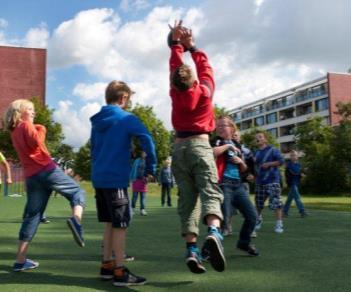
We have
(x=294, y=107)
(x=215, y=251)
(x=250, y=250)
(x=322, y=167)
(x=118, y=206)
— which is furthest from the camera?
(x=294, y=107)

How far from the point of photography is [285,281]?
4.53 metres

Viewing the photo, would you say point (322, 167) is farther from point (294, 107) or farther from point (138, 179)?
point (294, 107)

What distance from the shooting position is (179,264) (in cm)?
541

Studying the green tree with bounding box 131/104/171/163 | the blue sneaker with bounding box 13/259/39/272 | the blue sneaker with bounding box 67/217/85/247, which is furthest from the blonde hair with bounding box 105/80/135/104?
the green tree with bounding box 131/104/171/163

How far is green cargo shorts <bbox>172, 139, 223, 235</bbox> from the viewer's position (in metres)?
4.31

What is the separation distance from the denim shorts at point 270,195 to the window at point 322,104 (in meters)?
86.4

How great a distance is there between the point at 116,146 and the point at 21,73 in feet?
203

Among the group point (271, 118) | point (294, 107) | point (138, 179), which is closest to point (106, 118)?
point (138, 179)

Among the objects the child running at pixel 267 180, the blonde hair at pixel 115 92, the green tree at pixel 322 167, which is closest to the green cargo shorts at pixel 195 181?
the blonde hair at pixel 115 92

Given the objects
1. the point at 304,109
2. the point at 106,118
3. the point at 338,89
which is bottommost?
the point at 106,118

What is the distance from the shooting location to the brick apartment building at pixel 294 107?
90188 millimetres

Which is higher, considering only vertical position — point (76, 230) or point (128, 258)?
point (76, 230)

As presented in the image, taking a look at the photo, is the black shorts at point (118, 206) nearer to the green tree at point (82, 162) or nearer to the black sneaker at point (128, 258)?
the black sneaker at point (128, 258)

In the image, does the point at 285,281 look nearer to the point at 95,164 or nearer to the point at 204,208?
the point at 204,208
